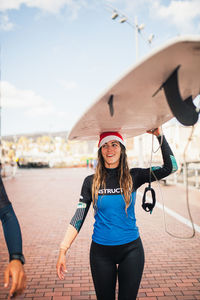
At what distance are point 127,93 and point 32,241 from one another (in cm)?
514

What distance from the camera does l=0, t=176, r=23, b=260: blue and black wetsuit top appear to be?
1.60m

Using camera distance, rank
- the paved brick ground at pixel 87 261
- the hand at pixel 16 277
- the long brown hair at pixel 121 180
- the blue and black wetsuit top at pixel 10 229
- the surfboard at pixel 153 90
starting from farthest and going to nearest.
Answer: the paved brick ground at pixel 87 261, the long brown hair at pixel 121 180, the blue and black wetsuit top at pixel 10 229, the hand at pixel 16 277, the surfboard at pixel 153 90

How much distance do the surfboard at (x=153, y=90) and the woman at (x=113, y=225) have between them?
42 centimetres

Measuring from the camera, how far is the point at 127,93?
1603mm

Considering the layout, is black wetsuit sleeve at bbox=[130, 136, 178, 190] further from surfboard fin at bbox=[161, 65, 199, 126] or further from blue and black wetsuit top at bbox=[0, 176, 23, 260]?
blue and black wetsuit top at bbox=[0, 176, 23, 260]

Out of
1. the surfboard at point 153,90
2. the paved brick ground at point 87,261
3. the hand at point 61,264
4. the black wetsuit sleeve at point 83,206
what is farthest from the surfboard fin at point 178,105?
the paved brick ground at point 87,261

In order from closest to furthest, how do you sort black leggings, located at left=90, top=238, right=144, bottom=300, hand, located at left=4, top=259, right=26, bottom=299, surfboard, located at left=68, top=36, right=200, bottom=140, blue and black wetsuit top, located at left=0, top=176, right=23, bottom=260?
1. surfboard, located at left=68, top=36, right=200, bottom=140
2. hand, located at left=4, top=259, right=26, bottom=299
3. blue and black wetsuit top, located at left=0, top=176, right=23, bottom=260
4. black leggings, located at left=90, top=238, right=144, bottom=300

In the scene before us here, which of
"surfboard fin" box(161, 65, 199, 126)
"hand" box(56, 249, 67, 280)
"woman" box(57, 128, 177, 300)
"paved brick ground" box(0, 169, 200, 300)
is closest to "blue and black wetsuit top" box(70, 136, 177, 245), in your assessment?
"woman" box(57, 128, 177, 300)

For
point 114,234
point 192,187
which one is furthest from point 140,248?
point 192,187

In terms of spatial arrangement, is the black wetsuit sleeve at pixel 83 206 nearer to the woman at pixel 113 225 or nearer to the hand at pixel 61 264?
the woman at pixel 113 225

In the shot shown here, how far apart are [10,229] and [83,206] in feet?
2.75

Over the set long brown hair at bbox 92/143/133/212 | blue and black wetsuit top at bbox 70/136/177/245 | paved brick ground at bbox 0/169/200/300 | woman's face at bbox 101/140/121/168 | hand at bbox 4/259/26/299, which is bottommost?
paved brick ground at bbox 0/169/200/300

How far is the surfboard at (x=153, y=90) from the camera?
3.96 feet

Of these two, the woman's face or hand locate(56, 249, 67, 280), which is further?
the woman's face
